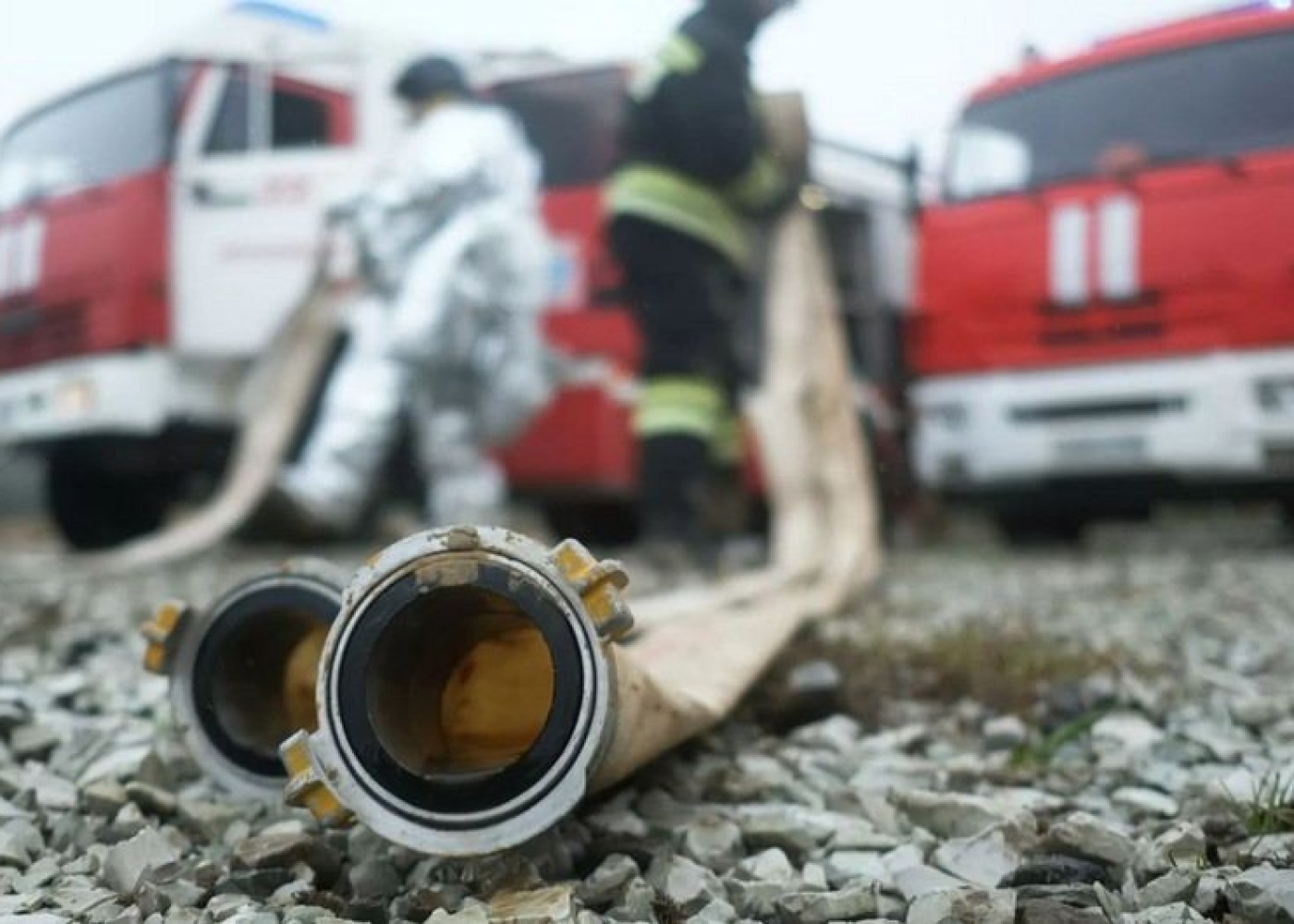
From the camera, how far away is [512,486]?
668cm

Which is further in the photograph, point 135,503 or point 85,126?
point 135,503

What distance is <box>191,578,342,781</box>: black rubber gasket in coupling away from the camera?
1.99 meters

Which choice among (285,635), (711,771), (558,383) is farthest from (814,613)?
(558,383)

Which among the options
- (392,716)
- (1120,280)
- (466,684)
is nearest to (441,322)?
(1120,280)

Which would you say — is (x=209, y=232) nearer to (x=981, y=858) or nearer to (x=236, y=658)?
(x=236, y=658)

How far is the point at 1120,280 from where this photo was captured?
6.08 metres

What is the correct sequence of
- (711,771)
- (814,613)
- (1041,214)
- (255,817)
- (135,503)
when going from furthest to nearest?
1. (135,503)
2. (1041,214)
3. (814,613)
4. (711,771)
5. (255,817)

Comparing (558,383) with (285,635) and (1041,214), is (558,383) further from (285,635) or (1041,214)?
(285,635)

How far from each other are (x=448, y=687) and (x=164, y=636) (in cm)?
42

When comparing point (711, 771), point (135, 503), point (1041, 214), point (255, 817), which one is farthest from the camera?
point (135, 503)

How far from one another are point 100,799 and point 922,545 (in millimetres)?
6210

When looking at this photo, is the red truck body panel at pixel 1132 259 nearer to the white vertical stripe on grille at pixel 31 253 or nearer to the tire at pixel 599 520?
the tire at pixel 599 520

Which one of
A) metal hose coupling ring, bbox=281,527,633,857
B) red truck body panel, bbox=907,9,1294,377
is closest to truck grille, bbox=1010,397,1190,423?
red truck body panel, bbox=907,9,1294,377

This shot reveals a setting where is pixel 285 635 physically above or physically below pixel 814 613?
above
